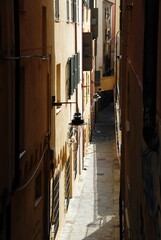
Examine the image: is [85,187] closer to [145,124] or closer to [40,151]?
[40,151]

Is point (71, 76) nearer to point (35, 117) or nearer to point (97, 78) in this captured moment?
point (35, 117)

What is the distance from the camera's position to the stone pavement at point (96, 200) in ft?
55.2

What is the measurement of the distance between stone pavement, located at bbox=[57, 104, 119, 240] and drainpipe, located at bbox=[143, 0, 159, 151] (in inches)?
421

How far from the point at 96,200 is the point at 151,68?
14.7 metres

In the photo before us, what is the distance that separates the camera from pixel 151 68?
232 inches

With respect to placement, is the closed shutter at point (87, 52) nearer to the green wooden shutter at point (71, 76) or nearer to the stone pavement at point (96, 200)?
the stone pavement at point (96, 200)

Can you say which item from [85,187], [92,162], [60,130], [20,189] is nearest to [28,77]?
[20,189]

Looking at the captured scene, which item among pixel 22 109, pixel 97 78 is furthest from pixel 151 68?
pixel 97 78

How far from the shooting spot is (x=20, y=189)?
384 inches

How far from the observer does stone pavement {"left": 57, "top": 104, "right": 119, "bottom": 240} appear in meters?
16.8

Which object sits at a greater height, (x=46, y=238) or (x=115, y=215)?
(x=46, y=238)

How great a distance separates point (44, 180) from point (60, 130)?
12.0 ft

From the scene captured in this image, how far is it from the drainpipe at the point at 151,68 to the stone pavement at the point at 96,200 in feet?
35.1

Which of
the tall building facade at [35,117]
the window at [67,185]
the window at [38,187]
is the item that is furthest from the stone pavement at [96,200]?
the window at [38,187]
